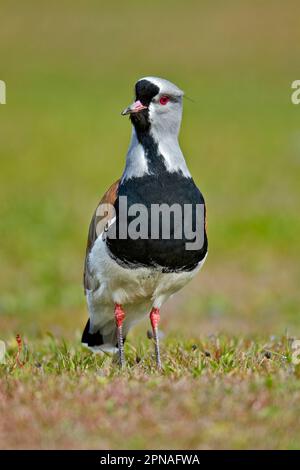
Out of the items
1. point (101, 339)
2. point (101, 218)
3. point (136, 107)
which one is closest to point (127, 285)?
point (101, 218)

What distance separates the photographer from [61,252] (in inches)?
562

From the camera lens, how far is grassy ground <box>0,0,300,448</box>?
541 cm

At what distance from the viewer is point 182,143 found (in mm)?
22812

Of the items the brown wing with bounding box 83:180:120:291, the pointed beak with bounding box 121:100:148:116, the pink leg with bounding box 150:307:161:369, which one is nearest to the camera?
the pointed beak with bounding box 121:100:148:116

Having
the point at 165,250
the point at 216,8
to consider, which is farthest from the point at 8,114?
the point at 216,8

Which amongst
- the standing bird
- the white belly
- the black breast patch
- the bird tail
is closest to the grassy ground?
the bird tail

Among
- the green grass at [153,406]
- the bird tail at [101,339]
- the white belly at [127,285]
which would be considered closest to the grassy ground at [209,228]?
the green grass at [153,406]

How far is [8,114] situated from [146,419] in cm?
2092

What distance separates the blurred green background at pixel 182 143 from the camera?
12500mm

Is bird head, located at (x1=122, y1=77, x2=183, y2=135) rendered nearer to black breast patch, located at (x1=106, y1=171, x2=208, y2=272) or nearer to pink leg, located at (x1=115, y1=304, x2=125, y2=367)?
black breast patch, located at (x1=106, y1=171, x2=208, y2=272)

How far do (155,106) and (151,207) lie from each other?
27.6 inches

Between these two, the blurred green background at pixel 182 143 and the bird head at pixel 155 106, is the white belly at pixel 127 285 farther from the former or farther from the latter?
the blurred green background at pixel 182 143

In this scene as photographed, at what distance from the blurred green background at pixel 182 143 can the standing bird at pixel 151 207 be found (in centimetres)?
207

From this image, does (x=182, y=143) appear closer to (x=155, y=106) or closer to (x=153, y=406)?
(x=155, y=106)
